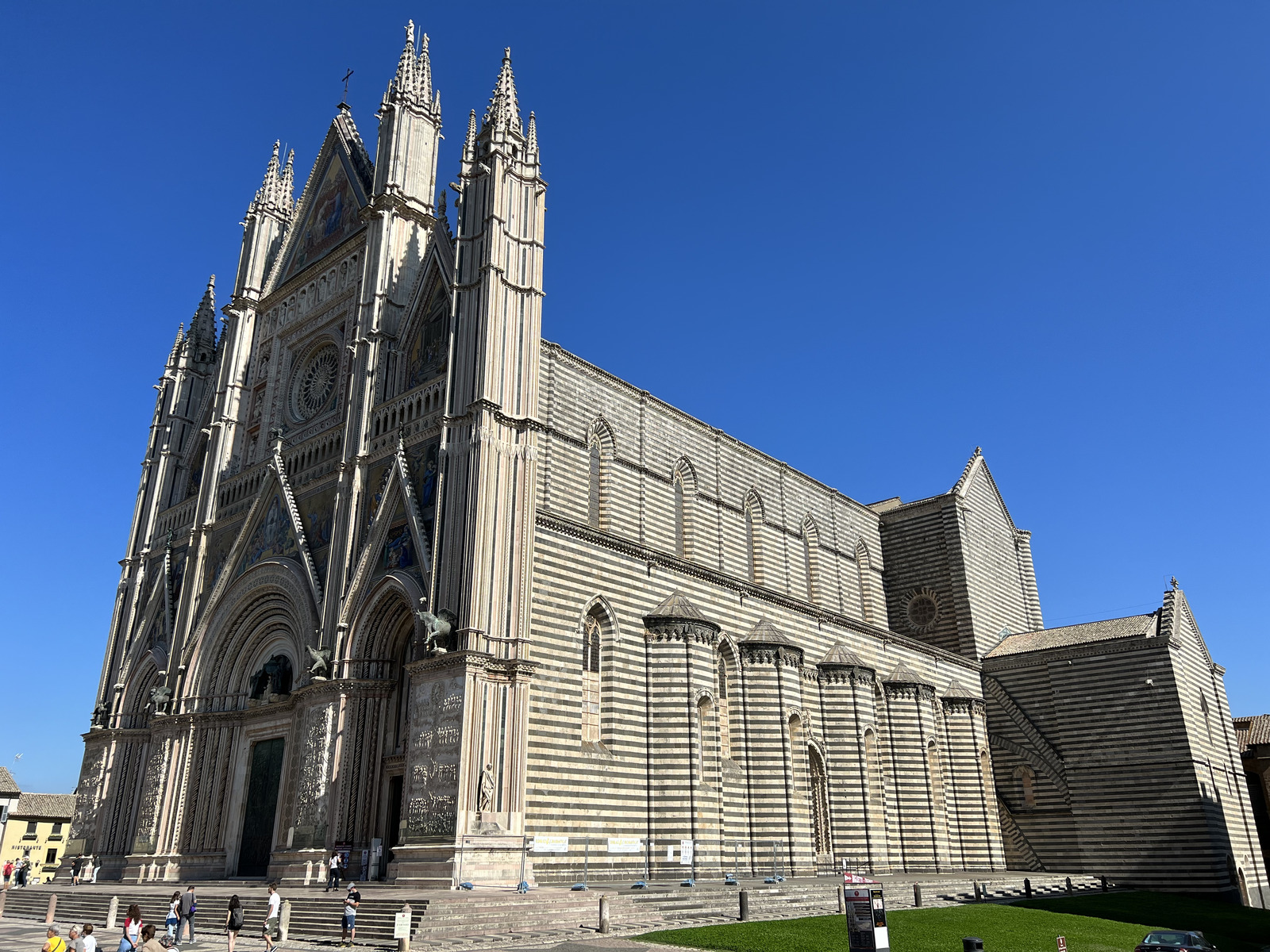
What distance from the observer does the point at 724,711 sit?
26.6 metres

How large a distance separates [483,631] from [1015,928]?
1209 cm

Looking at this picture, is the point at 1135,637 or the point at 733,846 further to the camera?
the point at 1135,637

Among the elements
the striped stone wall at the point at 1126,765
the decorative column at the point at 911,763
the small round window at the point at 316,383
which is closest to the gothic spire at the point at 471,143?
the small round window at the point at 316,383

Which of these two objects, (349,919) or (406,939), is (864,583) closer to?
(349,919)

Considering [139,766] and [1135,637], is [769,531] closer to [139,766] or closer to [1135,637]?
[1135,637]

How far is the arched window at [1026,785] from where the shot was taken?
35469 millimetres

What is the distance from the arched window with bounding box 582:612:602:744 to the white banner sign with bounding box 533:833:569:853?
239 cm

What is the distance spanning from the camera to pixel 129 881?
27609 millimetres

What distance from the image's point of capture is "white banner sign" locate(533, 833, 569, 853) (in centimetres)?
2088

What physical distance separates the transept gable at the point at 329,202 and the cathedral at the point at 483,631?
167 millimetres

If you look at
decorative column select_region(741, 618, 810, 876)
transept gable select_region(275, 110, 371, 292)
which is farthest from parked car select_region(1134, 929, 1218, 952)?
transept gable select_region(275, 110, 371, 292)

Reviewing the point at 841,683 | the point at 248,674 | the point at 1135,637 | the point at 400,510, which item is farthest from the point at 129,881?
the point at 1135,637

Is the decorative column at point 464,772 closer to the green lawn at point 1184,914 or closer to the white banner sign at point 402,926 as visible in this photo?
the white banner sign at point 402,926

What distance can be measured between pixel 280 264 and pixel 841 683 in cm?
2421
